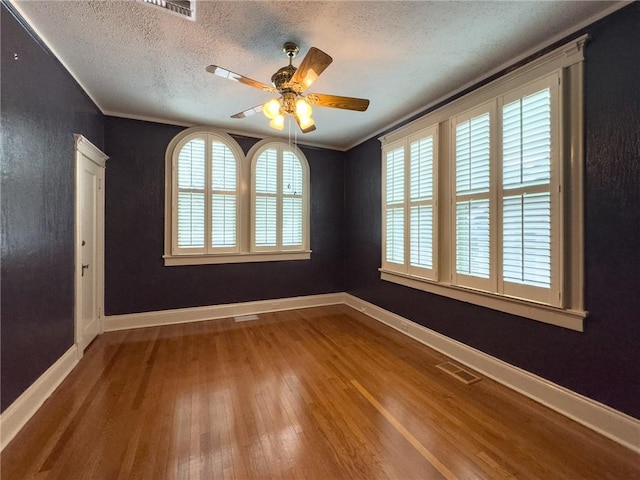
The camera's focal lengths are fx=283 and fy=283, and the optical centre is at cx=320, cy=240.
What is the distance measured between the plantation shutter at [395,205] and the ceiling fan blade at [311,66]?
6.59 ft

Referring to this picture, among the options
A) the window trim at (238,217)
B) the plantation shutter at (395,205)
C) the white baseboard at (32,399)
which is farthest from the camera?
the window trim at (238,217)

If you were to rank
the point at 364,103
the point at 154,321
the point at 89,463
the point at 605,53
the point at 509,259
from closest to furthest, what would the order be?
1. the point at 89,463
2. the point at 605,53
3. the point at 364,103
4. the point at 509,259
5. the point at 154,321

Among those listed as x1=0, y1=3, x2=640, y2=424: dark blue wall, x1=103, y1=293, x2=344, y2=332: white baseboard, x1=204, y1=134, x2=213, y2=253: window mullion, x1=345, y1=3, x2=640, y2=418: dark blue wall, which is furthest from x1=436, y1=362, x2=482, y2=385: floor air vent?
x1=204, y1=134, x2=213, y2=253: window mullion

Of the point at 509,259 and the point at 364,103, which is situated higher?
the point at 364,103

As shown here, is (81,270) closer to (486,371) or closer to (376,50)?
(376,50)

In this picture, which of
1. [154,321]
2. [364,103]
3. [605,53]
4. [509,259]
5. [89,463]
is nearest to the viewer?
[89,463]

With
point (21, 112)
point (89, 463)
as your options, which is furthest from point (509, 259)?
point (21, 112)

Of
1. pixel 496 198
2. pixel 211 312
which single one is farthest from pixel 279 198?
pixel 496 198

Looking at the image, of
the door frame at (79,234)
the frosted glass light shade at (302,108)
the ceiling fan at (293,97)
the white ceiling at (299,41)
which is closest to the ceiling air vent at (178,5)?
the white ceiling at (299,41)

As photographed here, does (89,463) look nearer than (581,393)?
Yes

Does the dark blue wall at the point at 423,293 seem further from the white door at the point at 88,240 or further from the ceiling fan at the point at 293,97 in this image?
the ceiling fan at the point at 293,97

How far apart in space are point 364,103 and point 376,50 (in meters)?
0.47

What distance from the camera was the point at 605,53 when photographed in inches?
74.8

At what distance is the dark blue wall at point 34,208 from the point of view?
5.96 feet
